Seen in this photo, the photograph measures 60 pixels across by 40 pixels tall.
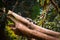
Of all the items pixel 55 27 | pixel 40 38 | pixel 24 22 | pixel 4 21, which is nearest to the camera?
pixel 4 21

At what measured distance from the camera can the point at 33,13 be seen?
5.52 meters

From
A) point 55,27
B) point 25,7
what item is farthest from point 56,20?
point 25,7

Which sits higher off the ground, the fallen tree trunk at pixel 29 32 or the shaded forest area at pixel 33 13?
the shaded forest area at pixel 33 13

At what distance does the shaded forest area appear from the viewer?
1.78 metres

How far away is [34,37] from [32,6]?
377cm

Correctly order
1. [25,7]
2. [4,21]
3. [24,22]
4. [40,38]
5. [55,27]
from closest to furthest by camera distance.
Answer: [4,21] < [40,38] < [24,22] < [55,27] < [25,7]

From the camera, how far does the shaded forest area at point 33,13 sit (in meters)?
1.78

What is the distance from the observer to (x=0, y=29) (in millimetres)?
1784

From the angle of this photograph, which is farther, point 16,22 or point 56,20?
point 56,20

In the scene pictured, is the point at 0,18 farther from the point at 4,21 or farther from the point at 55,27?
the point at 55,27

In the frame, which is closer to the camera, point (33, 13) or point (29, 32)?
point (29, 32)

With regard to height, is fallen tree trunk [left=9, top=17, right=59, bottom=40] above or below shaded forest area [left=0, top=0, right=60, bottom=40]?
below

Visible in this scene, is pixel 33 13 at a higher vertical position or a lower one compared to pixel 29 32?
higher

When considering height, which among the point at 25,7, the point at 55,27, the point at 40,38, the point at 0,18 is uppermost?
the point at 25,7
